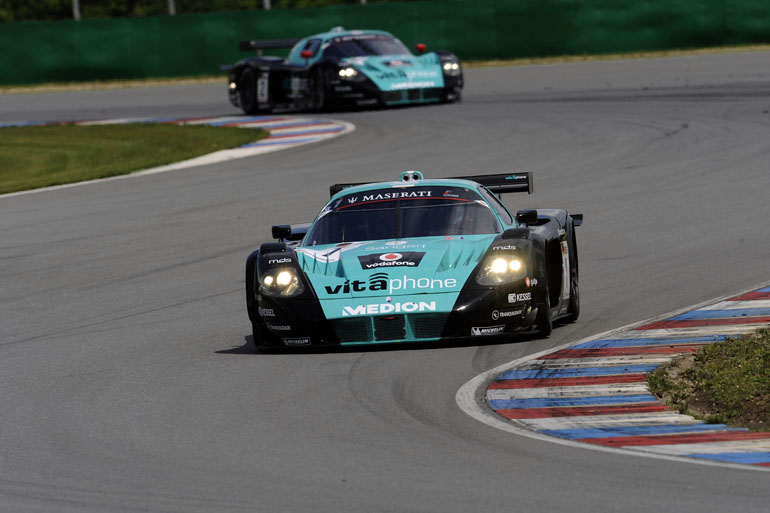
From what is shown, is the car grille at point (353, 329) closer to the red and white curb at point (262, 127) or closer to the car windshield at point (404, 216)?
the car windshield at point (404, 216)

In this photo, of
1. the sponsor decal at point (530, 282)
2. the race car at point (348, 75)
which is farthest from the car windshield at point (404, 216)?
the race car at point (348, 75)

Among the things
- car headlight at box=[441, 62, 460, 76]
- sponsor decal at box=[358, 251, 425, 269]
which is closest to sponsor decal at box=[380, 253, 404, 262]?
sponsor decal at box=[358, 251, 425, 269]

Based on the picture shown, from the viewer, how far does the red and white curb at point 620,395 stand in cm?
641

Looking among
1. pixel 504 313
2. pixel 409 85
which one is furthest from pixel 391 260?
pixel 409 85

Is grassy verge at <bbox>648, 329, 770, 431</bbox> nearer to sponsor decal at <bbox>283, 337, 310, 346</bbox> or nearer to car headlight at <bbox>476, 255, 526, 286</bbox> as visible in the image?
car headlight at <bbox>476, 255, 526, 286</bbox>

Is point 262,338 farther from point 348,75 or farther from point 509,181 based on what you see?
point 348,75

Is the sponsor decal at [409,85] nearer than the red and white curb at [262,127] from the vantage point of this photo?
No

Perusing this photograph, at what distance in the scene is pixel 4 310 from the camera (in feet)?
37.3

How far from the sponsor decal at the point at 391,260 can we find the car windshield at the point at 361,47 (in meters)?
17.3

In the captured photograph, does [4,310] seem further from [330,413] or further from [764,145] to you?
[764,145]

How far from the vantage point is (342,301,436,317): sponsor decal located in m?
8.88

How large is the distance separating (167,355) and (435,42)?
27813 mm

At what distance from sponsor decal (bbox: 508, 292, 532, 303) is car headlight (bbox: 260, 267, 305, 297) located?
130 centimetres

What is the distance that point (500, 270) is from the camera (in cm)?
913
